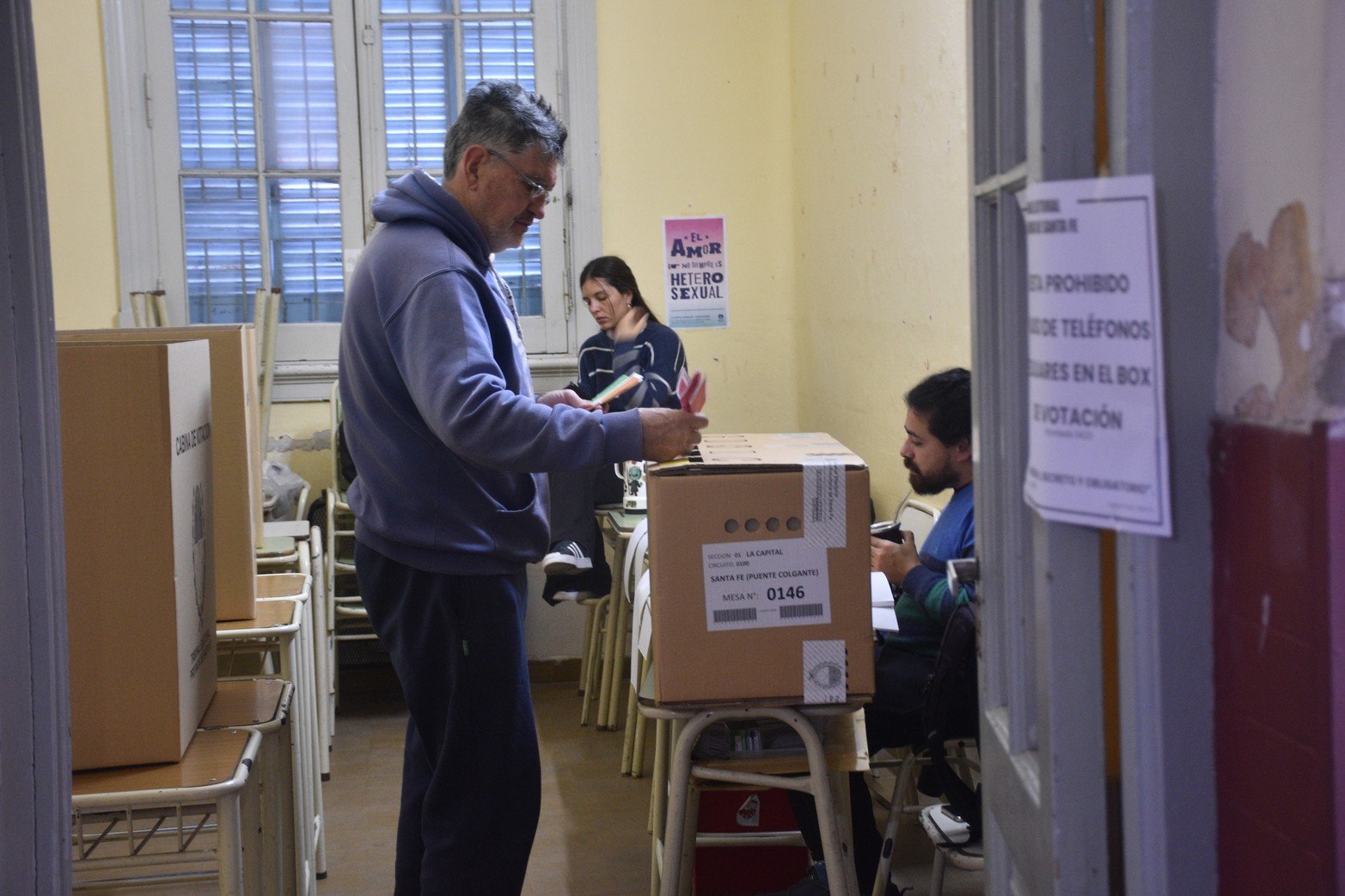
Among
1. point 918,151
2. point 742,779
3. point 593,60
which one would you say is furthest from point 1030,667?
point 593,60

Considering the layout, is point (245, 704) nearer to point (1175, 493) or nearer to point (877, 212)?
point (1175, 493)

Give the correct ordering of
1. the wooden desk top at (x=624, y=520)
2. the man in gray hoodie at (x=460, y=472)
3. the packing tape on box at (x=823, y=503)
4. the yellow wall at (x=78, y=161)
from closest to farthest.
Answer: the packing tape on box at (x=823, y=503)
the man in gray hoodie at (x=460, y=472)
the wooden desk top at (x=624, y=520)
the yellow wall at (x=78, y=161)

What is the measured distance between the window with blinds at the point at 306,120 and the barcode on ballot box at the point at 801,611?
308 cm

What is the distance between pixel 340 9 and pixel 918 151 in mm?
2478

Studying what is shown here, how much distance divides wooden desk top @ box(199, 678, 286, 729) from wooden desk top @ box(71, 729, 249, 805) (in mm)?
97

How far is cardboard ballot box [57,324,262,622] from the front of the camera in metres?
1.98

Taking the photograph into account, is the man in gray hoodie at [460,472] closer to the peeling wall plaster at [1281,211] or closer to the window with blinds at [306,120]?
the peeling wall plaster at [1281,211]

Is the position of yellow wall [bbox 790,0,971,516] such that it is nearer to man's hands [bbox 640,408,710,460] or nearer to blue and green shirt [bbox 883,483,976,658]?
blue and green shirt [bbox 883,483,976,658]

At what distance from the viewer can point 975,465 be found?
3.87 ft

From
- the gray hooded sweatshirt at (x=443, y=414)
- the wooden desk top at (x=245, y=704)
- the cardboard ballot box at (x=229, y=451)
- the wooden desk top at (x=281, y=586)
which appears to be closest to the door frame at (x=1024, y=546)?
the gray hooded sweatshirt at (x=443, y=414)

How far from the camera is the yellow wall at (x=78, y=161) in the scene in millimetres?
4312

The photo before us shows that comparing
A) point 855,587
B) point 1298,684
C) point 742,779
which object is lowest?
point 742,779

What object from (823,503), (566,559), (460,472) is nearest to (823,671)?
(823,503)

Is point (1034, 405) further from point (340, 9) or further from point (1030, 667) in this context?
point (340, 9)
